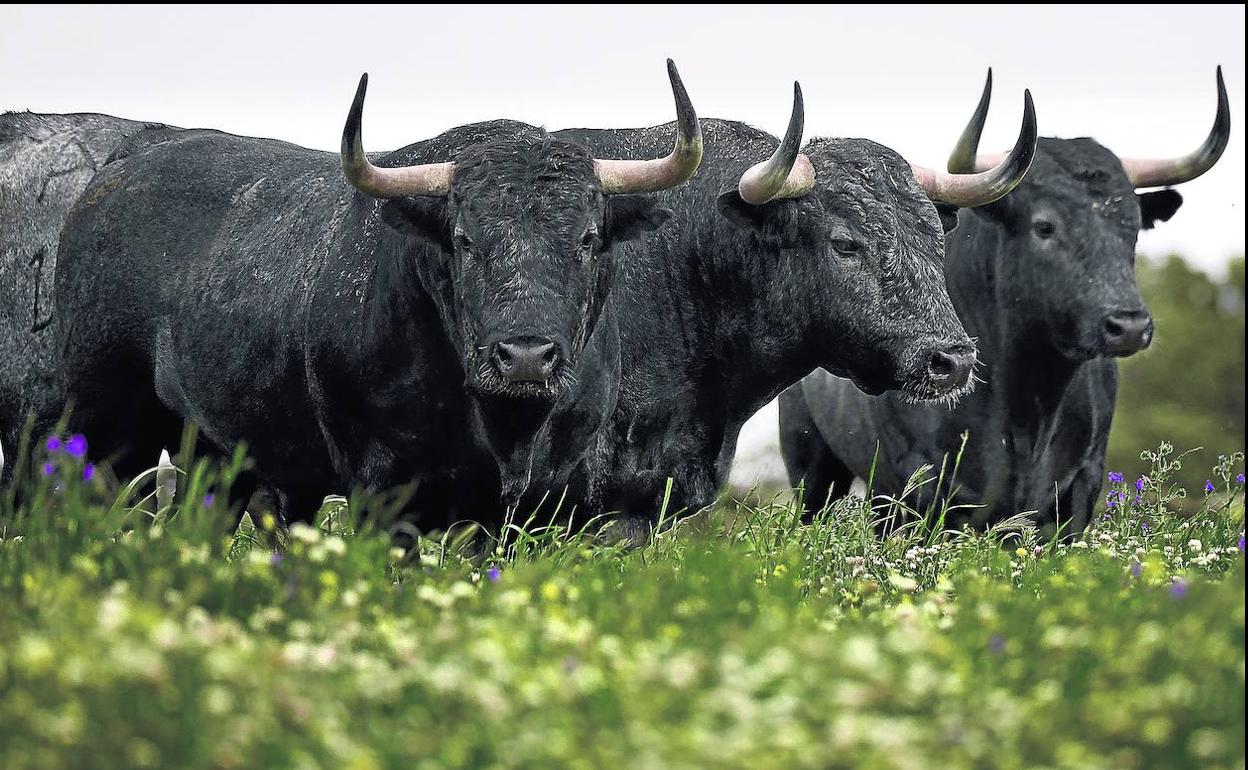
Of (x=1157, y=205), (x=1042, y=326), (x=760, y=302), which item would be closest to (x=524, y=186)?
(x=760, y=302)

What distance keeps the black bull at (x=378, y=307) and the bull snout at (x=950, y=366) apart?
121cm

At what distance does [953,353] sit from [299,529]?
3.29m

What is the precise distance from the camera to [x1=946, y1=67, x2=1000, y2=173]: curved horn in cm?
873

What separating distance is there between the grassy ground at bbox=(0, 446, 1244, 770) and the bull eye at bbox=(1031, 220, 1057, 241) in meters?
3.90

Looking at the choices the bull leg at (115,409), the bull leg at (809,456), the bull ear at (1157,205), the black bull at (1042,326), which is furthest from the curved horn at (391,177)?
the bull leg at (809,456)

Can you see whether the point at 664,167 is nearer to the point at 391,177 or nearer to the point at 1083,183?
the point at 391,177

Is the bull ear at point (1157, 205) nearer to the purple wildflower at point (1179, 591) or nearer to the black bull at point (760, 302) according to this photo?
the black bull at point (760, 302)

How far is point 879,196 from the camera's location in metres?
6.91

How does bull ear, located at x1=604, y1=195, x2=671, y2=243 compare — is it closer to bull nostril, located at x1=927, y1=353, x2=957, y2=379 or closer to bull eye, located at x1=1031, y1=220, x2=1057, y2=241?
bull nostril, located at x1=927, y1=353, x2=957, y2=379

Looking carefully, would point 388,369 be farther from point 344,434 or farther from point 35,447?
point 35,447

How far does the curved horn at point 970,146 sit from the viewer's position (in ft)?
28.7

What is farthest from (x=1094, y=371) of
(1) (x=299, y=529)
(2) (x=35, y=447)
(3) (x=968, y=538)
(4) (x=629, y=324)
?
(1) (x=299, y=529)

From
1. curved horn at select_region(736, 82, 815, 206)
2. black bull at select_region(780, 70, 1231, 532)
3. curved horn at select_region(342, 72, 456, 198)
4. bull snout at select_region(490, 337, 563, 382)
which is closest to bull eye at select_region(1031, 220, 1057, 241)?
black bull at select_region(780, 70, 1231, 532)

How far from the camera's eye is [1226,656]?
3.38m
